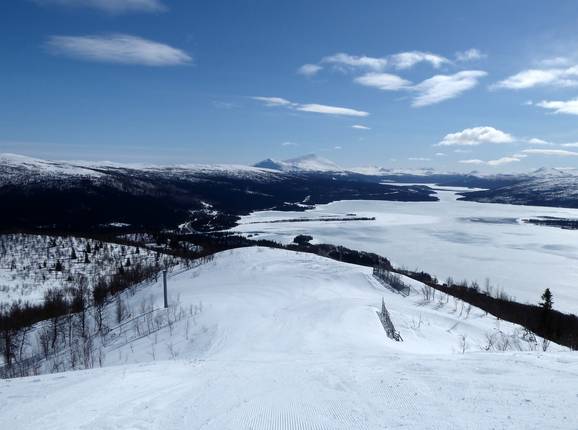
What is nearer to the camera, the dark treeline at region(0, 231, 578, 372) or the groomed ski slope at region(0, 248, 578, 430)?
the groomed ski slope at region(0, 248, 578, 430)

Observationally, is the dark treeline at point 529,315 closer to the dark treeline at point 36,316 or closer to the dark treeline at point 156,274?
the dark treeline at point 156,274

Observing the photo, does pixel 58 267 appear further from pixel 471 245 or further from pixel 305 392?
pixel 471 245

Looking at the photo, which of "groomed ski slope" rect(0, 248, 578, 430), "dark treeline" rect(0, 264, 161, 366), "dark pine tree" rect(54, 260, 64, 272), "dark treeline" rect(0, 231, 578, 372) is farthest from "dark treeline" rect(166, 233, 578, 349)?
"dark pine tree" rect(54, 260, 64, 272)

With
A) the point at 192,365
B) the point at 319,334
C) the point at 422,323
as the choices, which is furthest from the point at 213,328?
the point at 422,323

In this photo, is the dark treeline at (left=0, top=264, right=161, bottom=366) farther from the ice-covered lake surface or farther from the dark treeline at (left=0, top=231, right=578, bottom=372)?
the ice-covered lake surface

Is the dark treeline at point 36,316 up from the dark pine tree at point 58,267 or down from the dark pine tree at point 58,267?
up

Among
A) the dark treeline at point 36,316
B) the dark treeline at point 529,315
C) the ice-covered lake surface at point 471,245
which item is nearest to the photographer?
the dark treeline at point 36,316

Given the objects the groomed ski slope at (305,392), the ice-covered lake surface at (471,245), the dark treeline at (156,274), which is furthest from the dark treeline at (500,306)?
the groomed ski slope at (305,392)

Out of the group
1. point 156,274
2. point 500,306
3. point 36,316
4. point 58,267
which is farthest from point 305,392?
point 58,267

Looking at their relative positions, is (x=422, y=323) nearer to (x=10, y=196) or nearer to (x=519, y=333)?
(x=519, y=333)
